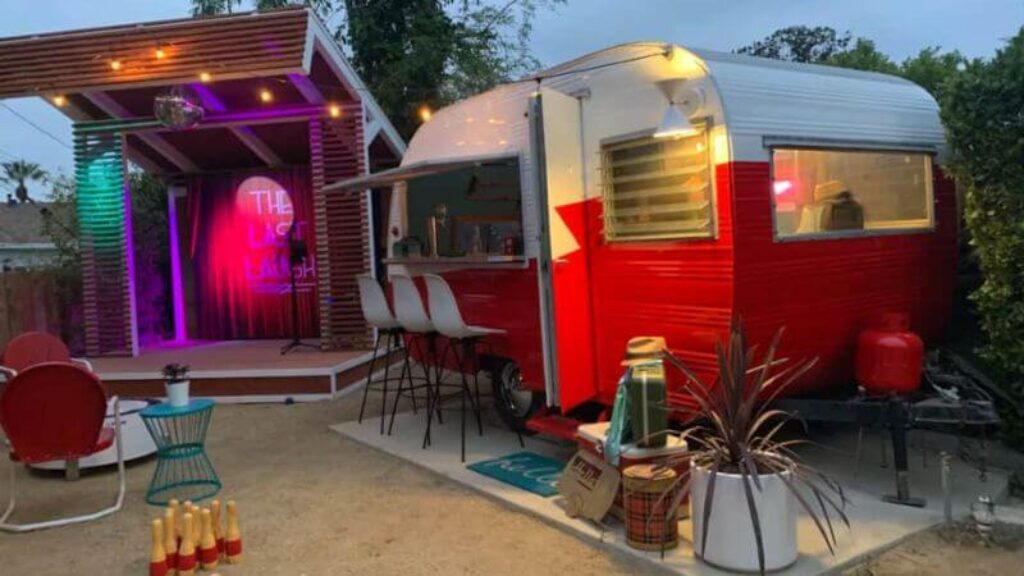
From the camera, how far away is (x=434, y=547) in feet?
12.2

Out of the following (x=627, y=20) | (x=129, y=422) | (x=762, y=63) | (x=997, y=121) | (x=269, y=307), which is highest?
(x=627, y=20)

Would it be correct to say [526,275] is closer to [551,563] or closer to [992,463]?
[551,563]

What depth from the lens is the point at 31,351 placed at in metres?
5.45

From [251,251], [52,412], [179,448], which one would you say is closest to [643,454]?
[179,448]

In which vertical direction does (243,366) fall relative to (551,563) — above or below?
above

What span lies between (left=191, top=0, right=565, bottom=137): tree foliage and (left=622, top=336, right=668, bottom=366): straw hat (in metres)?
9.01

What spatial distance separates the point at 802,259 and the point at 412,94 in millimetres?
9454

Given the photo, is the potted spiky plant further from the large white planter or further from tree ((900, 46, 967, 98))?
tree ((900, 46, 967, 98))

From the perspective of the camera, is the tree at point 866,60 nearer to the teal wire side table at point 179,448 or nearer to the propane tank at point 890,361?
the propane tank at point 890,361

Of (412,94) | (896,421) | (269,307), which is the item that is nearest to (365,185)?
(896,421)

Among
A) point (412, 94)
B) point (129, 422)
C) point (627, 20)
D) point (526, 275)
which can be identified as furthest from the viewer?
point (627, 20)

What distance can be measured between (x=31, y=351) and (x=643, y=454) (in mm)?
4516

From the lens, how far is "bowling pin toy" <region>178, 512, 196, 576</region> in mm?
3432

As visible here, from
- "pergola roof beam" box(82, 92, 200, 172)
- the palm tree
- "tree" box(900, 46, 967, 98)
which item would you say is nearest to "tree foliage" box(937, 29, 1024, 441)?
"tree" box(900, 46, 967, 98)
